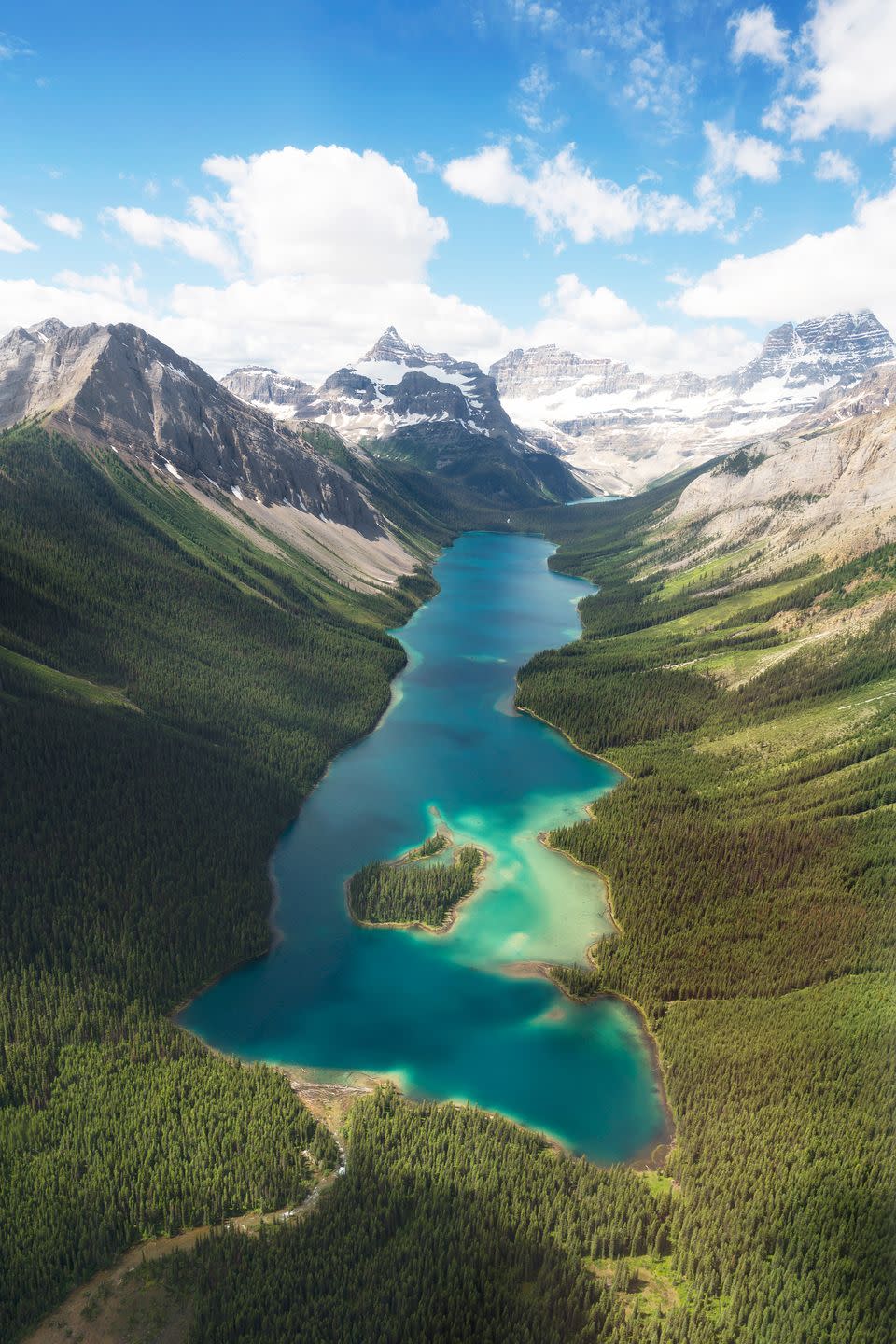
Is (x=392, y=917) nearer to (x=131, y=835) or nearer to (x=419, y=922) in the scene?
(x=419, y=922)

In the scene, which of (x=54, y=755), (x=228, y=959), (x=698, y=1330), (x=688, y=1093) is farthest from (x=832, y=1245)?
(x=54, y=755)

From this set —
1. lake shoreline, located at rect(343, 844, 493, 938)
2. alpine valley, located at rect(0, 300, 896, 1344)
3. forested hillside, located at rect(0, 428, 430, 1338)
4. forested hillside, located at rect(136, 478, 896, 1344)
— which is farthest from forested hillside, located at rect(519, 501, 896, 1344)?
forested hillside, located at rect(0, 428, 430, 1338)

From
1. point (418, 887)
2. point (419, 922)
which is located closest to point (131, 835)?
point (418, 887)

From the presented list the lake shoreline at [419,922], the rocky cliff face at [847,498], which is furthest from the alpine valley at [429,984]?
the rocky cliff face at [847,498]

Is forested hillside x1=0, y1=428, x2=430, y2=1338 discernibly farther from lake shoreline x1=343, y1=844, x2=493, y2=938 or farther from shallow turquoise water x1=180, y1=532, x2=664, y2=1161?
lake shoreline x1=343, y1=844, x2=493, y2=938

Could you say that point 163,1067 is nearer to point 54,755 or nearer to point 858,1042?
Answer: point 54,755
